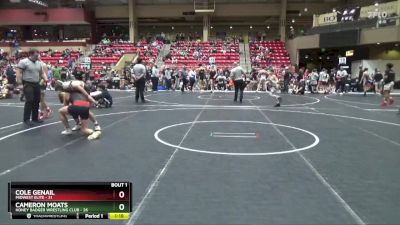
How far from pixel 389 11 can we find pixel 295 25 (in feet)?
64.7

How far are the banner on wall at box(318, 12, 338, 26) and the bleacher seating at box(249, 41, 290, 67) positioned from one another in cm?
474

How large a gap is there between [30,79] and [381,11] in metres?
24.4

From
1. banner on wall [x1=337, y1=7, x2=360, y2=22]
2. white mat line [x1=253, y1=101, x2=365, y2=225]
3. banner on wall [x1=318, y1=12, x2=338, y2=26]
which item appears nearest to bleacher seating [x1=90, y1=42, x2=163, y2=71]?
banner on wall [x1=318, y1=12, x2=338, y2=26]

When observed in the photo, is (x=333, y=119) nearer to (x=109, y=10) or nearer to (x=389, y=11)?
(x=389, y=11)

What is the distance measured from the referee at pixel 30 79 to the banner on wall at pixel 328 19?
25.6m

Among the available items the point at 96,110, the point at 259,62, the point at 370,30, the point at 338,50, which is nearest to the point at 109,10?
the point at 259,62

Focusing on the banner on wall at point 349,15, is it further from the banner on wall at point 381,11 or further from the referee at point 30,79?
the referee at point 30,79

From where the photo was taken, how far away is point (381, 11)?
1049 inches

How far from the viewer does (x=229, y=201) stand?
4.34 meters

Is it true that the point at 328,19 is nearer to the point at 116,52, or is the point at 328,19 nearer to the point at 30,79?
the point at 116,52

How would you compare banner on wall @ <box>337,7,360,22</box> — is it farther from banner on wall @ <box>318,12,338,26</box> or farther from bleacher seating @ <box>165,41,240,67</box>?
bleacher seating @ <box>165,41,240,67</box>
